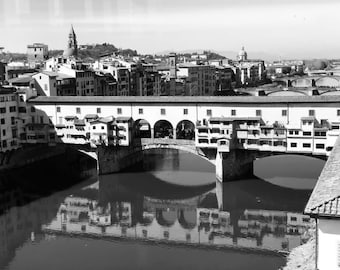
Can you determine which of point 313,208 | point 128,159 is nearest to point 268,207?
point 128,159

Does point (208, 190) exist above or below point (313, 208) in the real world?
below

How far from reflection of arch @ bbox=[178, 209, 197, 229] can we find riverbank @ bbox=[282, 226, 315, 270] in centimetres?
523

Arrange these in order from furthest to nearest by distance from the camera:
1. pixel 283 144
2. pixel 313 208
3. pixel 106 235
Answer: pixel 283 144 < pixel 106 235 < pixel 313 208

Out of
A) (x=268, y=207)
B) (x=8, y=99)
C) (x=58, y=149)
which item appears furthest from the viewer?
(x=58, y=149)

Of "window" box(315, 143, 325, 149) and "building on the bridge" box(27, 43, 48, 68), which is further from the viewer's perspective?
"building on the bridge" box(27, 43, 48, 68)

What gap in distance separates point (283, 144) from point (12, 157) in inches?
644

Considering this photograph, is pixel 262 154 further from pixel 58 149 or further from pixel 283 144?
pixel 58 149

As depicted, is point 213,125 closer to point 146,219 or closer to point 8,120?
point 146,219

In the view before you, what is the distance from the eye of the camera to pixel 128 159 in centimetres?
3134

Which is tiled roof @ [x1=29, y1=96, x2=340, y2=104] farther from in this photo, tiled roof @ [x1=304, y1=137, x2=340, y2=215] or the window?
tiled roof @ [x1=304, y1=137, x2=340, y2=215]

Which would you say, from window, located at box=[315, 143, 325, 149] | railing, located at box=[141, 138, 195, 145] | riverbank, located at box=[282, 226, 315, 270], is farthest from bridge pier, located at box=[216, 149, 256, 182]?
riverbank, located at box=[282, 226, 315, 270]

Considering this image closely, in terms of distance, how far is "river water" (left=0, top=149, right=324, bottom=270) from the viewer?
17219 mm

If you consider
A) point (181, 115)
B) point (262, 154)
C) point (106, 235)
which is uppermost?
point (181, 115)

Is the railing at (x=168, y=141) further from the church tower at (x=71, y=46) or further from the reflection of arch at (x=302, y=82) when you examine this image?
the church tower at (x=71, y=46)
